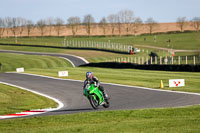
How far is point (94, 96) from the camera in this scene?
14711mm

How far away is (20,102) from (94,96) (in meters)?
4.73

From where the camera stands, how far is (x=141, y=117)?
12.1m

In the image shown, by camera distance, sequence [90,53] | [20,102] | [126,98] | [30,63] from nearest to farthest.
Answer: [20,102] → [126,98] → [30,63] → [90,53]

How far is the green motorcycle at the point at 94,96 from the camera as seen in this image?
47.1 feet

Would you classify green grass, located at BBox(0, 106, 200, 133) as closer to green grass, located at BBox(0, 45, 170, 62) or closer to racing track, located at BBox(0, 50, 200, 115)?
racing track, located at BBox(0, 50, 200, 115)

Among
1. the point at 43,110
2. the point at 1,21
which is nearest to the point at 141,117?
the point at 43,110

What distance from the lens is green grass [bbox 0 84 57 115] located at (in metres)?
15.9

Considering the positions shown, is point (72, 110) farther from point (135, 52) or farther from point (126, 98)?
point (135, 52)

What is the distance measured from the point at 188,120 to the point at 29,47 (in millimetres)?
74127

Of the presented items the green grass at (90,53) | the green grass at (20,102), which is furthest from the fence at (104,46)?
the green grass at (20,102)

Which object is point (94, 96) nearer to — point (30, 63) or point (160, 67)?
point (160, 67)

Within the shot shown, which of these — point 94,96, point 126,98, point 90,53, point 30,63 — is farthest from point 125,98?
point 90,53

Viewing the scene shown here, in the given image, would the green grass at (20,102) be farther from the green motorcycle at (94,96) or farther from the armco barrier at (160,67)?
the armco barrier at (160,67)

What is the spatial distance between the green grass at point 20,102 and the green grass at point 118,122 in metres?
3.52
